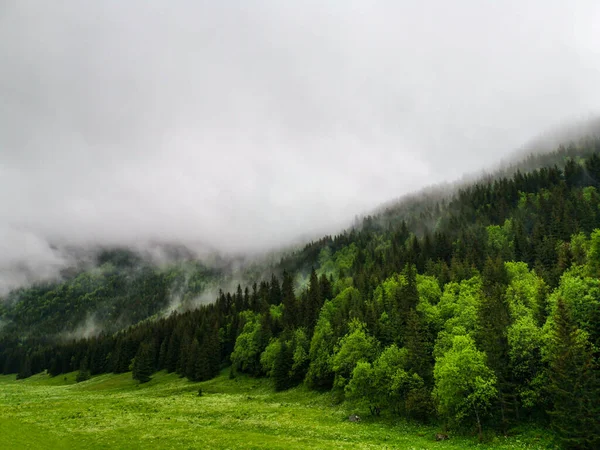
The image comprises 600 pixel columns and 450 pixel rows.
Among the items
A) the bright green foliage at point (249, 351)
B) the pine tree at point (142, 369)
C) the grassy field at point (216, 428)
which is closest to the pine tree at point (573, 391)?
the grassy field at point (216, 428)

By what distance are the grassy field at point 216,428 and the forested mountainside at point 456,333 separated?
4.82 metres

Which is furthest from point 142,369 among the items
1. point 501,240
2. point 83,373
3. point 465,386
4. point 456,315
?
point 501,240

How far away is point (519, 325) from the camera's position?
51.5 m

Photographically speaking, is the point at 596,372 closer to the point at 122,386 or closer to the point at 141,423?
the point at 141,423

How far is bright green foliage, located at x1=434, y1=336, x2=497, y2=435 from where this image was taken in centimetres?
4572

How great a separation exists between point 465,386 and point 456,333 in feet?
50.3

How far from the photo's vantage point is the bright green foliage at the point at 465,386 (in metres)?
45.7

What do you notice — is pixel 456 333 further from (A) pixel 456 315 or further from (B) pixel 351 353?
(B) pixel 351 353

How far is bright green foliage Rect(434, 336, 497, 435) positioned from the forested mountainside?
0.17 m

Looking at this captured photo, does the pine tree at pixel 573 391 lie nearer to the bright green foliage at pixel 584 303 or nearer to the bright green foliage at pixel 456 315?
the bright green foliage at pixel 584 303

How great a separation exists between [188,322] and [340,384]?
334ft

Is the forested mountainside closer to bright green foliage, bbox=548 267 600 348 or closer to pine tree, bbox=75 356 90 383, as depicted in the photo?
bright green foliage, bbox=548 267 600 348

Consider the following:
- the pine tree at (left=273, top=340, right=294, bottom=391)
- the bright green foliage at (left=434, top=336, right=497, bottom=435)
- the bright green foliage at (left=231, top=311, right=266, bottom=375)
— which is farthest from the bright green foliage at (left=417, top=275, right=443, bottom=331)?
the bright green foliage at (left=231, top=311, right=266, bottom=375)

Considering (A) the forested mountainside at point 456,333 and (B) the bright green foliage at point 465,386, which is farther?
(B) the bright green foliage at point 465,386
